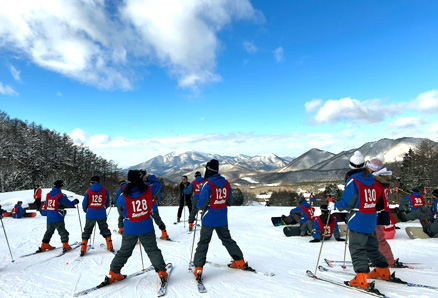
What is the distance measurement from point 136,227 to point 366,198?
13.1 feet

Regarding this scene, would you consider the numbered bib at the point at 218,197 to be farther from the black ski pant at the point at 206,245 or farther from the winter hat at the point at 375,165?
the winter hat at the point at 375,165

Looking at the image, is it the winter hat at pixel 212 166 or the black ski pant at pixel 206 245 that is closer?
the black ski pant at pixel 206 245

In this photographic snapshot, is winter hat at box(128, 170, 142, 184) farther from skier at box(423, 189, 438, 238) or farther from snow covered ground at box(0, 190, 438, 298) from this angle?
skier at box(423, 189, 438, 238)

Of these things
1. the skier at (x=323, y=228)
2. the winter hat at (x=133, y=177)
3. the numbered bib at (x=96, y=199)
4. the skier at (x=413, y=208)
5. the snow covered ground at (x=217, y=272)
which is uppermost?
the winter hat at (x=133, y=177)

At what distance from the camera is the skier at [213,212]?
4.86 metres

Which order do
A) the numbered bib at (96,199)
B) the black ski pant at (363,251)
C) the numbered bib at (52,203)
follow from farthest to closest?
the numbered bib at (52,203) → the numbered bib at (96,199) → the black ski pant at (363,251)

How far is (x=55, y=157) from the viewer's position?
194 ft

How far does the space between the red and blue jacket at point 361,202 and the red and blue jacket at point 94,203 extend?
19.6 feet

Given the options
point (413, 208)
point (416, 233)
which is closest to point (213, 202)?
point (416, 233)

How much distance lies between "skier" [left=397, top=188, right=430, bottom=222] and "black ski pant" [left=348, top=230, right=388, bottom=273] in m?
6.98

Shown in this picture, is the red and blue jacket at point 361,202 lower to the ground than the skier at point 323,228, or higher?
higher

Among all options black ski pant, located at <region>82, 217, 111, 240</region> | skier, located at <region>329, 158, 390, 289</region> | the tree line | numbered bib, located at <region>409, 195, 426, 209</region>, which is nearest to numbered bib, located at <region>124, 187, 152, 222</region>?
black ski pant, located at <region>82, 217, 111, 240</region>

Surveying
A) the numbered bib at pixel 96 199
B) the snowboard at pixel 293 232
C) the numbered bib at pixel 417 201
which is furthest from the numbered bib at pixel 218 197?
the numbered bib at pixel 417 201

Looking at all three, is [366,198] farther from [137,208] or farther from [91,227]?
[91,227]
